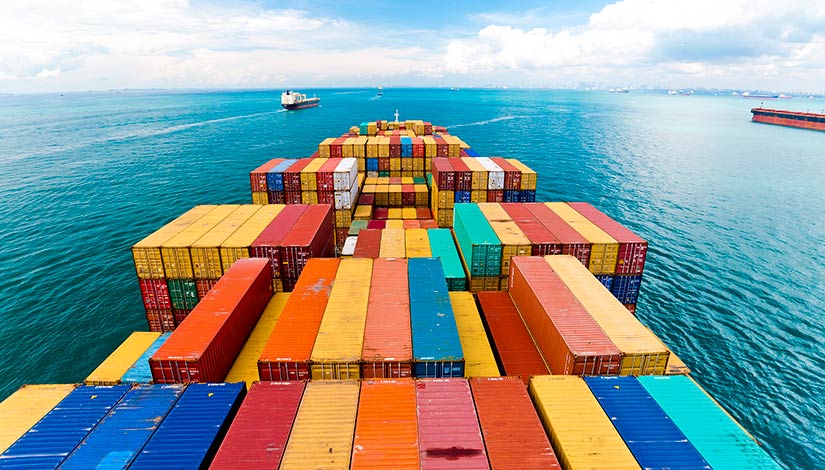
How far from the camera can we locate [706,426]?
536 inches

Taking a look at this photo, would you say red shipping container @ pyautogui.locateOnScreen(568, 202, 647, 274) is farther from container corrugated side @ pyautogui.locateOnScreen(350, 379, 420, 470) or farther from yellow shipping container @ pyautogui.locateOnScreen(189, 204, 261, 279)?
yellow shipping container @ pyautogui.locateOnScreen(189, 204, 261, 279)

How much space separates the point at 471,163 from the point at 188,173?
65.6m

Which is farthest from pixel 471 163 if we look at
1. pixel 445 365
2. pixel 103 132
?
pixel 103 132

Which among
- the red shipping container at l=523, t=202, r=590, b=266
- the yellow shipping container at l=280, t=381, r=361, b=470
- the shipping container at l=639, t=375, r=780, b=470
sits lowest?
the shipping container at l=639, t=375, r=780, b=470

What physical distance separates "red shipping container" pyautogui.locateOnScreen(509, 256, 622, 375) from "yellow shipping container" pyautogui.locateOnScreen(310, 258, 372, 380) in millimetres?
9091

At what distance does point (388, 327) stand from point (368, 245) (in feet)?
44.6

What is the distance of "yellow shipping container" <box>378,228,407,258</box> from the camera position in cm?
2933

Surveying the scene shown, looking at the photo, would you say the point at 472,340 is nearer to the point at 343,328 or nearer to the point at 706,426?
the point at 343,328

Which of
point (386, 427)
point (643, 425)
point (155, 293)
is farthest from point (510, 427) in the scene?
point (155, 293)

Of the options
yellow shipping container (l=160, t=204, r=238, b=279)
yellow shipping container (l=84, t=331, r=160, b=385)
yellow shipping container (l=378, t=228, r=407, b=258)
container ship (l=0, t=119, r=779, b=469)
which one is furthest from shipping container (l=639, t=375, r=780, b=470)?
yellow shipping container (l=160, t=204, r=238, b=279)

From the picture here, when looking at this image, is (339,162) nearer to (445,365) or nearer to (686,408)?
(445,365)

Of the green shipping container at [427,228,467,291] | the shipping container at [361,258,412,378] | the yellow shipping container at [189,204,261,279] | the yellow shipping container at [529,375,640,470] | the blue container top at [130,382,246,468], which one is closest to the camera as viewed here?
the blue container top at [130,382,246,468]

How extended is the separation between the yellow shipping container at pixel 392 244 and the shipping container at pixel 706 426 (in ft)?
59.4

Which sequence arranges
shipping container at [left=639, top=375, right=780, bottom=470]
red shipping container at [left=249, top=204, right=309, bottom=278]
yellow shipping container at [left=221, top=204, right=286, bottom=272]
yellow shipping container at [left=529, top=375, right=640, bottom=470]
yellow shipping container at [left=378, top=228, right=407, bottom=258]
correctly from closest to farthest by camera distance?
1. yellow shipping container at [left=529, top=375, right=640, bottom=470]
2. shipping container at [left=639, top=375, right=780, bottom=470]
3. yellow shipping container at [left=221, top=204, right=286, bottom=272]
4. red shipping container at [left=249, top=204, right=309, bottom=278]
5. yellow shipping container at [left=378, top=228, right=407, bottom=258]
